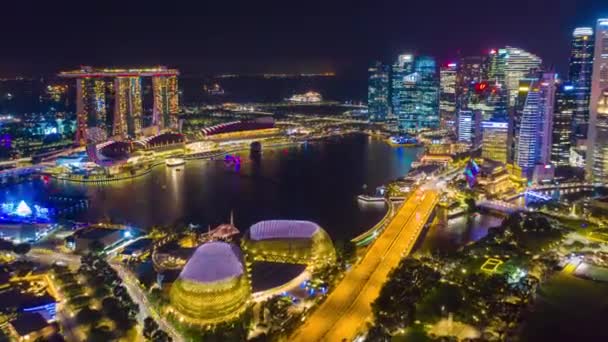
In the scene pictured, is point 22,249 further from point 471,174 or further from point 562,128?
point 562,128

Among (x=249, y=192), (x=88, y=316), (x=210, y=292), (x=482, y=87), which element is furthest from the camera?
(x=482, y=87)

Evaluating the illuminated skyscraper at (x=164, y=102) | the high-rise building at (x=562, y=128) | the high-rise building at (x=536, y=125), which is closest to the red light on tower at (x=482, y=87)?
the high-rise building at (x=562, y=128)

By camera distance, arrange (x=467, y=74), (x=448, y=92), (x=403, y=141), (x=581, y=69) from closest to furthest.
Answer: (x=581, y=69), (x=403, y=141), (x=467, y=74), (x=448, y=92)

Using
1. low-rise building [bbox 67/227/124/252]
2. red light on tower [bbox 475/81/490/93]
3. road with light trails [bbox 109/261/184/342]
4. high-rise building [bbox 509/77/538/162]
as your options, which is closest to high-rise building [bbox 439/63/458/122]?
red light on tower [bbox 475/81/490/93]

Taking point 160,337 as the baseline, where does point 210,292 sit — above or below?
above

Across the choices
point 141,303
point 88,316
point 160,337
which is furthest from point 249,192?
point 160,337

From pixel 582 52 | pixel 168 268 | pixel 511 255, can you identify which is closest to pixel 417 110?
pixel 582 52
